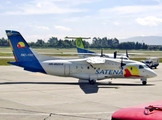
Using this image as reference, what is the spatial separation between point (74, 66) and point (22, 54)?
4.65 metres

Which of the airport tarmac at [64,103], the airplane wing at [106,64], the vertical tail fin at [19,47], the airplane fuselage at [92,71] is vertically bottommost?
the airport tarmac at [64,103]

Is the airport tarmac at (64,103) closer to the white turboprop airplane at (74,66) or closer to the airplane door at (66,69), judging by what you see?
the white turboprop airplane at (74,66)

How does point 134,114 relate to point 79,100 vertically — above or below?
above

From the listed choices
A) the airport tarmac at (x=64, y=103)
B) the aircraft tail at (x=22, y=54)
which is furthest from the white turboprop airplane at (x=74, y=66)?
the airport tarmac at (x=64, y=103)

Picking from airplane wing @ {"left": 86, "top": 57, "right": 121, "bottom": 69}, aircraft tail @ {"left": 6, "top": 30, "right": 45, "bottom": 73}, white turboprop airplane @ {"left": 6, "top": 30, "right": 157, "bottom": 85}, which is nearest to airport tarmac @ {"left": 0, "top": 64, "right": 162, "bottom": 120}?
aircraft tail @ {"left": 6, "top": 30, "right": 45, "bottom": 73}

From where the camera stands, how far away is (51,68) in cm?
2916

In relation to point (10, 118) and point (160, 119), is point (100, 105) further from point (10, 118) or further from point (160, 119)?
point (160, 119)

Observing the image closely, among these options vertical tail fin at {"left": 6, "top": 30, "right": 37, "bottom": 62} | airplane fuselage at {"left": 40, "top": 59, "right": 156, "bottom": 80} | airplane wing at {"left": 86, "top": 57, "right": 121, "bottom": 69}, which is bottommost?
airplane fuselage at {"left": 40, "top": 59, "right": 156, "bottom": 80}

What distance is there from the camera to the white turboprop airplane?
29.3 metres

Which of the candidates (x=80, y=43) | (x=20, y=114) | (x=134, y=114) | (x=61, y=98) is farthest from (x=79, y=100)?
(x=80, y=43)

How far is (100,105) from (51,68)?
1157 centimetres

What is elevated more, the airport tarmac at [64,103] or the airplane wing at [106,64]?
the airplane wing at [106,64]

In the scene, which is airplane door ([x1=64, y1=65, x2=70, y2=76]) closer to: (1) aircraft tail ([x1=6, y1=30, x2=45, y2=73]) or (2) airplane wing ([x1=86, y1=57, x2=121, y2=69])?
(2) airplane wing ([x1=86, y1=57, x2=121, y2=69])

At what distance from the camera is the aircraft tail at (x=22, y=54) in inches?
1153
